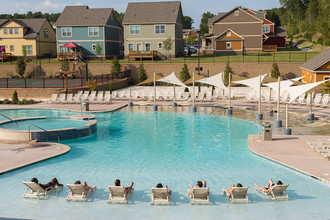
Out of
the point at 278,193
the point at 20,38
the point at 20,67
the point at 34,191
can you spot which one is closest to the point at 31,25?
the point at 20,38

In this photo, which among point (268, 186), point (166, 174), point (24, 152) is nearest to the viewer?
point (268, 186)

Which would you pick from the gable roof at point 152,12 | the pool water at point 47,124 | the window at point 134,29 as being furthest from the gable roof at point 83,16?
the pool water at point 47,124

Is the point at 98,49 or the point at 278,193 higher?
the point at 98,49

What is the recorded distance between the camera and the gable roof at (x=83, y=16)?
64387 mm

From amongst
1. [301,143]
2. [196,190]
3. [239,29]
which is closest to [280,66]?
[239,29]

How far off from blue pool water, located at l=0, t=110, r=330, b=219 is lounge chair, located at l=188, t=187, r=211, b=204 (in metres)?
0.25

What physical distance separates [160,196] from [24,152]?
911 cm

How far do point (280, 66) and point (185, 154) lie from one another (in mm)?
35576

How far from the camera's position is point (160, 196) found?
1325 centimetres

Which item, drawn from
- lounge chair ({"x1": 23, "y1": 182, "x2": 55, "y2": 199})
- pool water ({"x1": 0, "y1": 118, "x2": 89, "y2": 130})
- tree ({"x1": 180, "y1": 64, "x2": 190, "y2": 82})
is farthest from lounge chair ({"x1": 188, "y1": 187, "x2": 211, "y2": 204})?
tree ({"x1": 180, "y1": 64, "x2": 190, "y2": 82})

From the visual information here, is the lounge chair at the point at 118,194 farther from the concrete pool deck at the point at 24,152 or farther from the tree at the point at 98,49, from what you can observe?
the tree at the point at 98,49

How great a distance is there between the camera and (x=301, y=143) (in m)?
20.2

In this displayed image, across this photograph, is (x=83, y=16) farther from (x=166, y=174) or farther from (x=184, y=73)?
(x=166, y=174)

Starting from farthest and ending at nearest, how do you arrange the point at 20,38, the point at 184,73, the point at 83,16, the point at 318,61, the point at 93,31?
1. the point at 20,38
2. the point at 83,16
3. the point at 93,31
4. the point at 184,73
5. the point at 318,61
